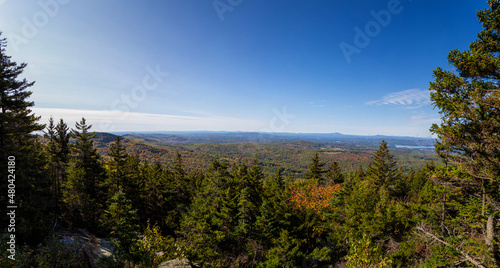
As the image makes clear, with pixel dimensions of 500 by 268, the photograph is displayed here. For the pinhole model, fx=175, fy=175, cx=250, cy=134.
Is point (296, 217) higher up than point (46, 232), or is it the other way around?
point (46, 232)

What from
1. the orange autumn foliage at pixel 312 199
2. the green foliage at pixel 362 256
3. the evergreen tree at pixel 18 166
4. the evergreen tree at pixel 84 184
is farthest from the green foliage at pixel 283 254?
Result: the evergreen tree at pixel 84 184

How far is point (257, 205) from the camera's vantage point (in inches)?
1037

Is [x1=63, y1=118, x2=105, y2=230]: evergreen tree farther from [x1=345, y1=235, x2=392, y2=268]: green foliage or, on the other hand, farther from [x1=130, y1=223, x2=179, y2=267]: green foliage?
[x1=345, y1=235, x2=392, y2=268]: green foliage

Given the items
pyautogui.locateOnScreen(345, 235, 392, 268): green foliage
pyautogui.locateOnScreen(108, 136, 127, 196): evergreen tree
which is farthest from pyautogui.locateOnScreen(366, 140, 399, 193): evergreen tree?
pyautogui.locateOnScreen(108, 136, 127, 196): evergreen tree

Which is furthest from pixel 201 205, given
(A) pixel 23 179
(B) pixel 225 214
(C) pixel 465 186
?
(C) pixel 465 186

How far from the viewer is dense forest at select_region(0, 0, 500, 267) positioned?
25.1 ft

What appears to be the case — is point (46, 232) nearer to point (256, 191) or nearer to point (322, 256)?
point (256, 191)

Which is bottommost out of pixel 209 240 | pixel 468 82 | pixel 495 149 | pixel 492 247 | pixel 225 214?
pixel 209 240

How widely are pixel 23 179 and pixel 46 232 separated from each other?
3776mm

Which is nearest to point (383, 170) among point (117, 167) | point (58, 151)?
point (117, 167)

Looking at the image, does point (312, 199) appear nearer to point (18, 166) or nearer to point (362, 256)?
point (362, 256)

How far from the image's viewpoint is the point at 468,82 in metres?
8.21

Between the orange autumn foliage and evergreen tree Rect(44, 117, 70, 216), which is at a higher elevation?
evergreen tree Rect(44, 117, 70, 216)

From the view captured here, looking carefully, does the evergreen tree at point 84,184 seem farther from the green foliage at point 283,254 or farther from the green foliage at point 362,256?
the green foliage at point 362,256
